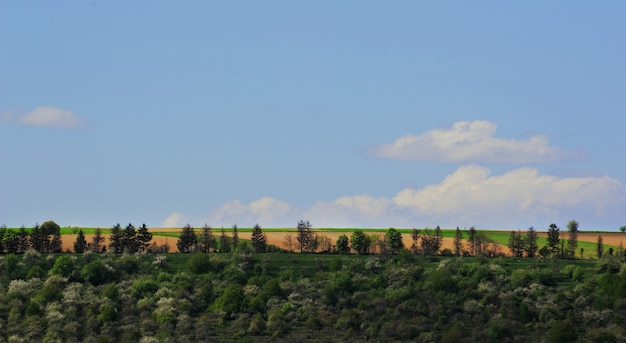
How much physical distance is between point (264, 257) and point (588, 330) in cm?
6933

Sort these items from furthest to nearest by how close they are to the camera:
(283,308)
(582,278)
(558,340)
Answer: (582,278) < (283,308) < (558,340)

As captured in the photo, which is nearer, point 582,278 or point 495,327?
point 495,327

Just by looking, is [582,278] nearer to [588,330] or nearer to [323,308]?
[588,330]

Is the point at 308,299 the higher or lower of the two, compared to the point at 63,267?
lower

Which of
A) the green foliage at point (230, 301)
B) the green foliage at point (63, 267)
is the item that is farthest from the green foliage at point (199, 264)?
the green foliage at point (63, 267)

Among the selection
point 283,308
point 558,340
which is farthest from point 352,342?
point 558,340

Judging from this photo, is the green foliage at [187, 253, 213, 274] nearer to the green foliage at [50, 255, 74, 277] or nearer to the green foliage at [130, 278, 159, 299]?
the green foliage at [130, 278, 159, 299]

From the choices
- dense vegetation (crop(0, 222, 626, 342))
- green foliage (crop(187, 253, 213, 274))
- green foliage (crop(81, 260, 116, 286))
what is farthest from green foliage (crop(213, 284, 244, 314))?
green foliage (crop(81, 260, 116, 286))

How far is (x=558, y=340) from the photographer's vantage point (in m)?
Answer: 150

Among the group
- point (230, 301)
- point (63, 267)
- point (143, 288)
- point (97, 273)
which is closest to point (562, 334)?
point (230, 301)

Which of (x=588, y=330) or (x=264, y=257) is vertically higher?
(x=264, y=257)

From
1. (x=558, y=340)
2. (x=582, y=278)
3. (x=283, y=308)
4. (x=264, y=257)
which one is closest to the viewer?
(x=558, y=340)

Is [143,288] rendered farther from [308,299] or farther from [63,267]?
[308,299]

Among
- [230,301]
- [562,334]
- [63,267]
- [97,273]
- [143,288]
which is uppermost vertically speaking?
[63,267]
